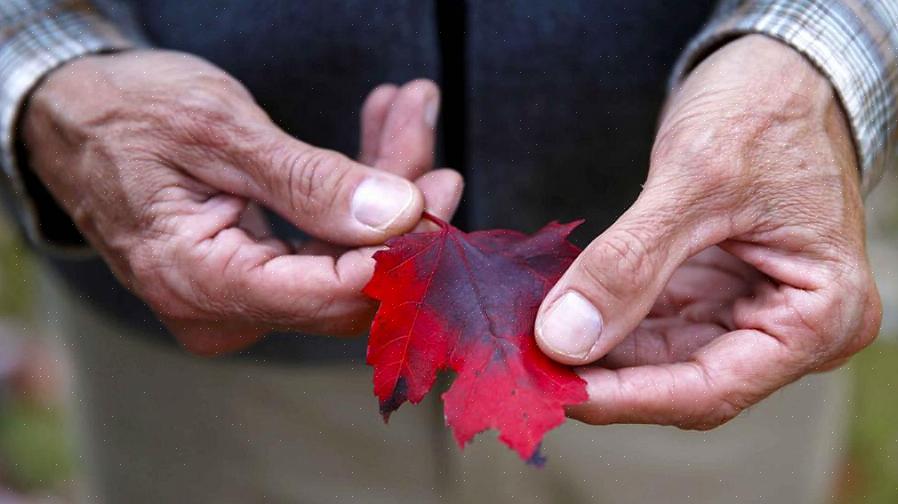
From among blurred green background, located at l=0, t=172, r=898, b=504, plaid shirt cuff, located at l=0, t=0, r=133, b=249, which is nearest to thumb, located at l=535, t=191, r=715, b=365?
plaid shirt cuff, located at l=0, t=0, r=133, b=249

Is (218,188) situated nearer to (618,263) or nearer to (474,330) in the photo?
(474,330)

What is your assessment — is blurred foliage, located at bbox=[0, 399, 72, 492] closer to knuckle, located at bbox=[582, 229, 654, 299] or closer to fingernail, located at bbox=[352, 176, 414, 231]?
fingernail, located at bbox=[352, 176, 414, 231]

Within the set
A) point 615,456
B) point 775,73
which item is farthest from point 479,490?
point 775,73

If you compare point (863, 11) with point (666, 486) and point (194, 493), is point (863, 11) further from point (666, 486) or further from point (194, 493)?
point (194, 493)

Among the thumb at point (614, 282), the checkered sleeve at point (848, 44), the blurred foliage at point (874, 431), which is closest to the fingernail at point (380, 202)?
the thumb at point (614, 282)

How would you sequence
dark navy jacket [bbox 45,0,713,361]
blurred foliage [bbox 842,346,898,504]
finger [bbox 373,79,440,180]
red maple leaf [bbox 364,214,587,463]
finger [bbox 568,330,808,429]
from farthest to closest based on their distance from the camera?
blurred foliage [bbox 842,346,898,504] < dark navy jacket [bbox 45,0,713,361] < finger [bbox 373,79,440,180] < finger [bbox 568,330,808,429] < red maple leaf [bbox 364,214,587,463]

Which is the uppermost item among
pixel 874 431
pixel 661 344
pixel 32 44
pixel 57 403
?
pixel 32 44

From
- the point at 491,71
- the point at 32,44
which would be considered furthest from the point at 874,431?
the point at 32,44
